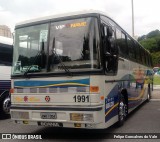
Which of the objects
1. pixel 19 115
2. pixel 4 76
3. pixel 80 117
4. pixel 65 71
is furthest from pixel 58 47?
pixel 4 76

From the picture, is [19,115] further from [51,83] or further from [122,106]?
[122,106]

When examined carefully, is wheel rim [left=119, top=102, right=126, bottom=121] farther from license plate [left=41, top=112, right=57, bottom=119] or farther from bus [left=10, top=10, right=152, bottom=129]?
license plate [left=41, top=112, right=57, bottom=119]

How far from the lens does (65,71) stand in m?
6.92

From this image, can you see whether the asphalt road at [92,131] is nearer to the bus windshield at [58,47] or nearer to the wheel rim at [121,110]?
the wheel rim at [121,110]

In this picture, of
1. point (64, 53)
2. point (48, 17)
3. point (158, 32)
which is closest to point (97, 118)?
point (64, 53)

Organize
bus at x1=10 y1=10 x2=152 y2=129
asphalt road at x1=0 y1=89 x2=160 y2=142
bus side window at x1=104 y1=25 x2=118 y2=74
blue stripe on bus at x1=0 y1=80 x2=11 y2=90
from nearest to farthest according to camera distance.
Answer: bus at x1=10 y1=10 x2=152 y2=129
bus side window at x1=104 y1=25 x2=118 y2=74
asphalt road at x1=0 y1=89 x2=160 y2=142
blue stripe on bus at x1=0 y1=80 x2=11 y2=90

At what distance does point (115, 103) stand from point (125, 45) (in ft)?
8.49

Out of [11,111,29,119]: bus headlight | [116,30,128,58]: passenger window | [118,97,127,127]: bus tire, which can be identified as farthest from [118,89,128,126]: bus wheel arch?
[11,111,29,119]: bus headlight

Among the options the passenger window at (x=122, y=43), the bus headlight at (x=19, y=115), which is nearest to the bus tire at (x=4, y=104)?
the bus headlight at (x=19, y=115)

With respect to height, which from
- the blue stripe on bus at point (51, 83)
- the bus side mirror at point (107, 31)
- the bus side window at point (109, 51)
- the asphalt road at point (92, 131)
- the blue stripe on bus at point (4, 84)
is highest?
the bus side mirror at point (107, 31)

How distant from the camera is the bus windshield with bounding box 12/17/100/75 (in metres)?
6.88

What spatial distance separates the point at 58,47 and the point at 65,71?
637 millimetres

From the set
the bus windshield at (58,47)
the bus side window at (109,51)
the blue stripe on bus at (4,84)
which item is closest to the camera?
the bus windshield at (58,47)

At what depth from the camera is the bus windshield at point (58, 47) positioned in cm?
688
